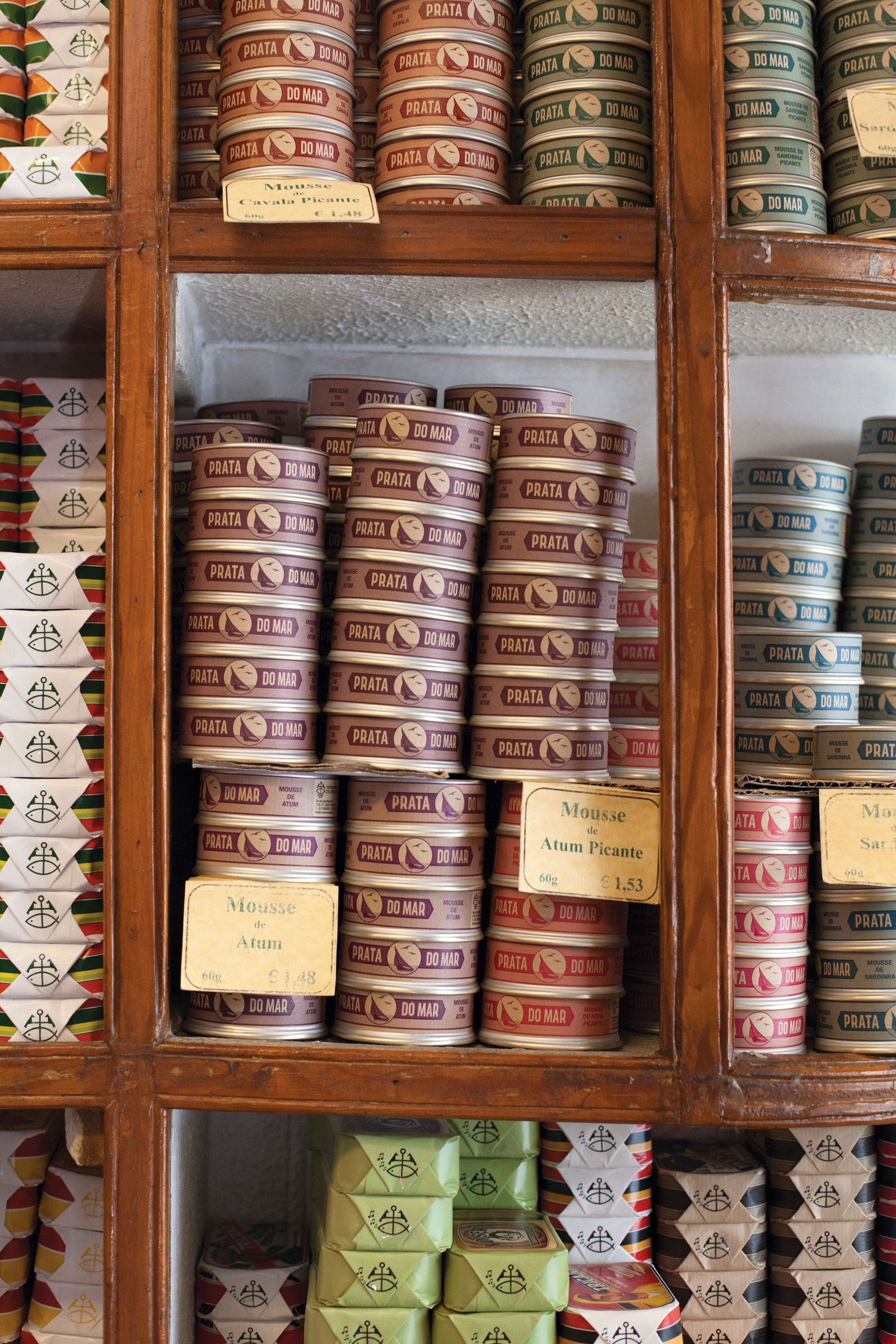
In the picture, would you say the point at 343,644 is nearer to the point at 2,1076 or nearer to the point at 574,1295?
the point at 2,1076

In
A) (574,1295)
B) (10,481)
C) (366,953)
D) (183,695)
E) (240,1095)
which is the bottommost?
(574,1295)

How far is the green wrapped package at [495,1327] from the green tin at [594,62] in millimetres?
1466

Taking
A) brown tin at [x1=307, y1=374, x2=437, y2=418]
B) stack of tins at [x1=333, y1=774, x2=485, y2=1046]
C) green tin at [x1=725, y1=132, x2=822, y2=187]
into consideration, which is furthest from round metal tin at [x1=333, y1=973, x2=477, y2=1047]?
green tin at [x1=725, y1=132, x2=822, y2=187]

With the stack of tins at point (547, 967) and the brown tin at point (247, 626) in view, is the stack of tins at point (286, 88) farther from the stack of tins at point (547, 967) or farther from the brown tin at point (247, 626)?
the stack of tins at point (547, 967)

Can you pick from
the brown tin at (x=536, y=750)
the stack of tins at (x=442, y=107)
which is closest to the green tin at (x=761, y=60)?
the stack of tins at (x=442, y=107)

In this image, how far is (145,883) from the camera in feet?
3.92

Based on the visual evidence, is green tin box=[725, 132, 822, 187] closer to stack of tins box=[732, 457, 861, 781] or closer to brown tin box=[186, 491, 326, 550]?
stack of tins box=[732, 457, 861, 781]

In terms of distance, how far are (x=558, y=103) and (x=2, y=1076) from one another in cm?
132

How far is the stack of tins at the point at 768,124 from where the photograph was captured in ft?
4.20

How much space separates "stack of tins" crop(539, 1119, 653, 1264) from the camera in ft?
4.40

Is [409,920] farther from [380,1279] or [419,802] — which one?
[380,1279]

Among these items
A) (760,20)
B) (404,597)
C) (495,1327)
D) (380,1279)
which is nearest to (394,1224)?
(380,1279)

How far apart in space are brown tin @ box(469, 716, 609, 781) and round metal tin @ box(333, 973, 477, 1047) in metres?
0.26

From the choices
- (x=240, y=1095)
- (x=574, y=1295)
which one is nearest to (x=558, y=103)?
(x=240, y=1095)
